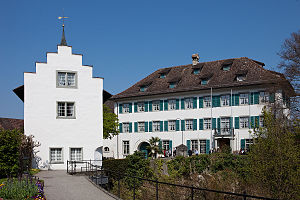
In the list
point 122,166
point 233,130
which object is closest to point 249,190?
point 122,166

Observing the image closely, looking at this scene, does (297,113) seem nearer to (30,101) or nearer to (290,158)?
(290,158)

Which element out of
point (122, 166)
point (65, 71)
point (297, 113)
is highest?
point (65, 71)

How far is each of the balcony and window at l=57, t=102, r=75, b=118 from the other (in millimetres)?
18504

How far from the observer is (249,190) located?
54.3ft

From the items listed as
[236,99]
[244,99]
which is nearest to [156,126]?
[236,99]

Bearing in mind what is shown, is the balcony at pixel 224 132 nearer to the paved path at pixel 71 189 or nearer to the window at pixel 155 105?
the window at pixel 155 105

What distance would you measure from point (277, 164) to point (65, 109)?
51.4 feet

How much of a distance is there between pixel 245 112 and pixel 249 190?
24282mm

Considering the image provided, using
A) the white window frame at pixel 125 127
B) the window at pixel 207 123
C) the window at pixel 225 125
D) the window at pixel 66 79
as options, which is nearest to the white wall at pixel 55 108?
the window at pixel 66 79

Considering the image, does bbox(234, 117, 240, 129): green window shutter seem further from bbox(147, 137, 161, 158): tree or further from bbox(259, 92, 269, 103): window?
Result: bbox(147, 137, 161, 158): tree

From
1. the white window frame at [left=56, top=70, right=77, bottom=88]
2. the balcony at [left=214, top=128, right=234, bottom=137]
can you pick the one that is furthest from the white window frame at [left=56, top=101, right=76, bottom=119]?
the balcony at [left=214, top=128, right=234, bottom=137]

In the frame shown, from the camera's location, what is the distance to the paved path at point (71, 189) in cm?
1459

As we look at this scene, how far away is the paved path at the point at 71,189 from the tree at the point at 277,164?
6277 millimetres

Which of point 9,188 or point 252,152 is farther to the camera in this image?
point 252,152
